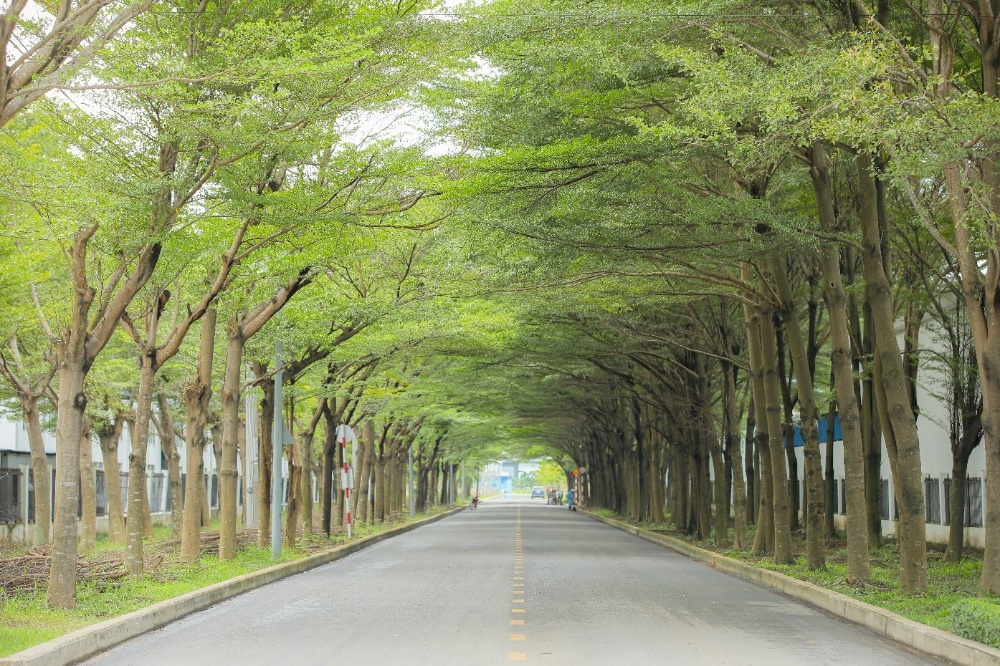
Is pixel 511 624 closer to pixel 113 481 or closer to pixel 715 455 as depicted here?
pixel 715 455

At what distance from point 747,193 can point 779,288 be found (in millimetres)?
1977

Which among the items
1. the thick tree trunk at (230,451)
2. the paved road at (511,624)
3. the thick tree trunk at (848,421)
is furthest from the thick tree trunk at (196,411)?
the thick tree trunk at (848,421)

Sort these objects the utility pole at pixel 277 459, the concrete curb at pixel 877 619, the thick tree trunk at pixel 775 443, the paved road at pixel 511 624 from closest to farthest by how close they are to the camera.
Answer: the concrete curb at pixel 877 619, the paved road at pixel 511 624, the thick tree trunk at pixel 775 443, the utility pole at pixel 277 459

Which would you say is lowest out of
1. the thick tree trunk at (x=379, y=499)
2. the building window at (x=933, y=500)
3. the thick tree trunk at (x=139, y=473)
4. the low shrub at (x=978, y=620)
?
the thick tree trunk at (x=379, y=499)

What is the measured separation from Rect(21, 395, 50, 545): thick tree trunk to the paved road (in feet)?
27.0

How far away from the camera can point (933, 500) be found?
31.8 meters

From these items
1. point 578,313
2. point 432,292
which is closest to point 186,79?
point 432,292

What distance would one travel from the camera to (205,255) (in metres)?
19.4

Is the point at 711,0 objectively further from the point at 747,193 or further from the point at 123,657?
the point at 123,657

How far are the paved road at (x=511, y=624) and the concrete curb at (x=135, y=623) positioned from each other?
0.20 m

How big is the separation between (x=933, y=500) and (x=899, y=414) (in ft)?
61.8

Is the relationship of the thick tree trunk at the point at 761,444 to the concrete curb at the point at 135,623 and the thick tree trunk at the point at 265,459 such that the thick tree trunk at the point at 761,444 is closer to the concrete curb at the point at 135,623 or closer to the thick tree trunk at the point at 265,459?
the concrete curb at the point at 135,623

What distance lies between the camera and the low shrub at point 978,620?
10344mm

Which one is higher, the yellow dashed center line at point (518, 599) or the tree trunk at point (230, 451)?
the tree trunk at point (230, 451)
